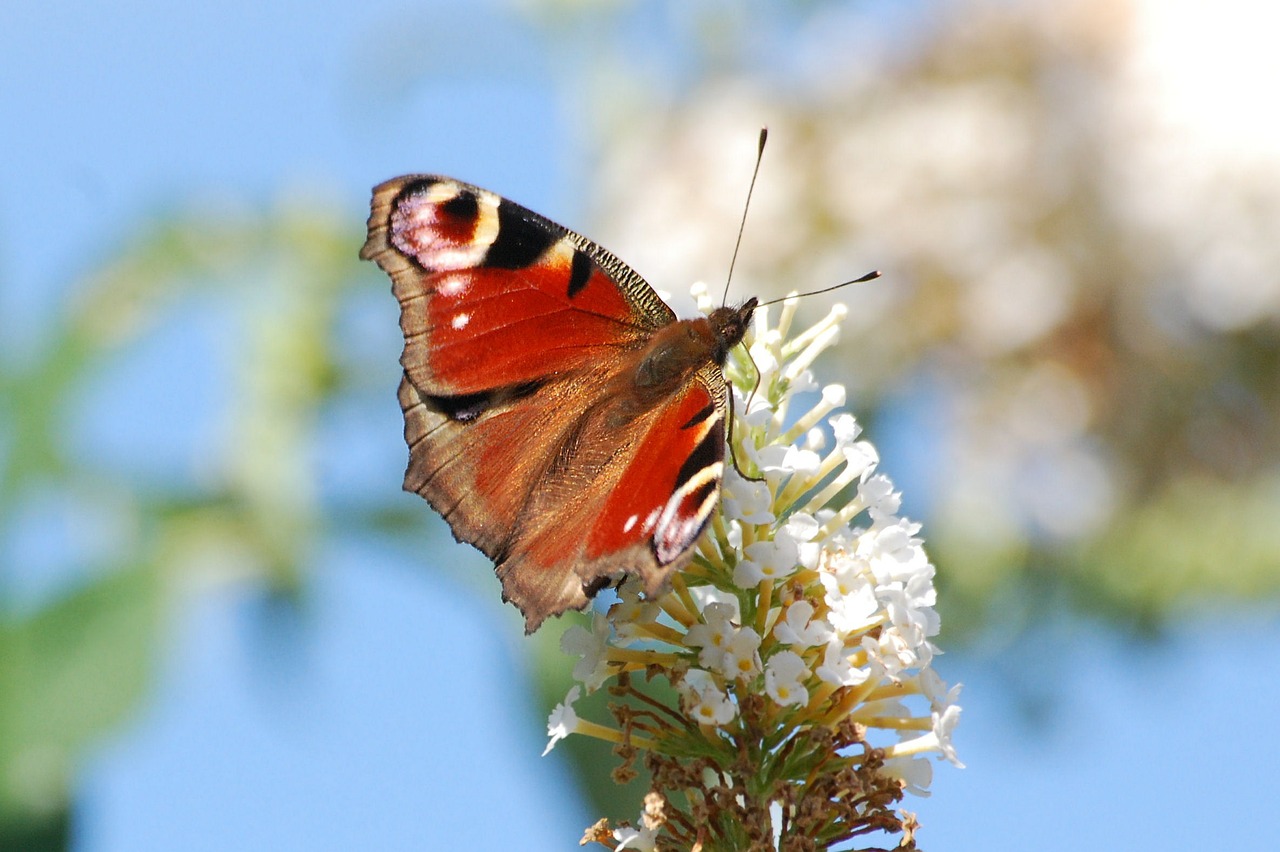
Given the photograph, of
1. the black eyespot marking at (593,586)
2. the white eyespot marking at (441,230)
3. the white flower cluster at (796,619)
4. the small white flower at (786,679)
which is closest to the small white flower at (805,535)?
the white flower cluster at (796,619)

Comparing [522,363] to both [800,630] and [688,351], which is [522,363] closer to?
[688,351]

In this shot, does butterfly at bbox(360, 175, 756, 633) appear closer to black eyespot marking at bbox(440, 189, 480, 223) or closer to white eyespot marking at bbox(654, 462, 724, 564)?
black eyespot marking at bbox(440, 189, 480, 223)

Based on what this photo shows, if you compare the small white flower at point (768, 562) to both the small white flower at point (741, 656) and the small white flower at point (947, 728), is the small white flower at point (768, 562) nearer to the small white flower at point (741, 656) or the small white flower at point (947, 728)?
the small white flower at point (741, 656)

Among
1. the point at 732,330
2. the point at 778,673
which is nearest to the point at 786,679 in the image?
the point at 778,673

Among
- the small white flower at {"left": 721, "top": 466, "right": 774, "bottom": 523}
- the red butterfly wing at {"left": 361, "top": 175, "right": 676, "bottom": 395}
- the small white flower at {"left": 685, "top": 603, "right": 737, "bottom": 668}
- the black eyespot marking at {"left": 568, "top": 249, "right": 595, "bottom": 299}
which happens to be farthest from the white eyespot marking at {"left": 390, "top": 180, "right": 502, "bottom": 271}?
the small white flower at {"left": 685, "top": 603, "right": 737, "bottom": 668}

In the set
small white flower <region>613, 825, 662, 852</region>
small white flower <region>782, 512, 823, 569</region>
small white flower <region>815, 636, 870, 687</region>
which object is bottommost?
small white flower <region>613, 825, 662, 852</region>

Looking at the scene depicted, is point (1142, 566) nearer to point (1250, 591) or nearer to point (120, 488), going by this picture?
point (1250, 591)

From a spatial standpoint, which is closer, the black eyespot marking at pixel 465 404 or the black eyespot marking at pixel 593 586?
the black eyespot marking at pixel 593 586
